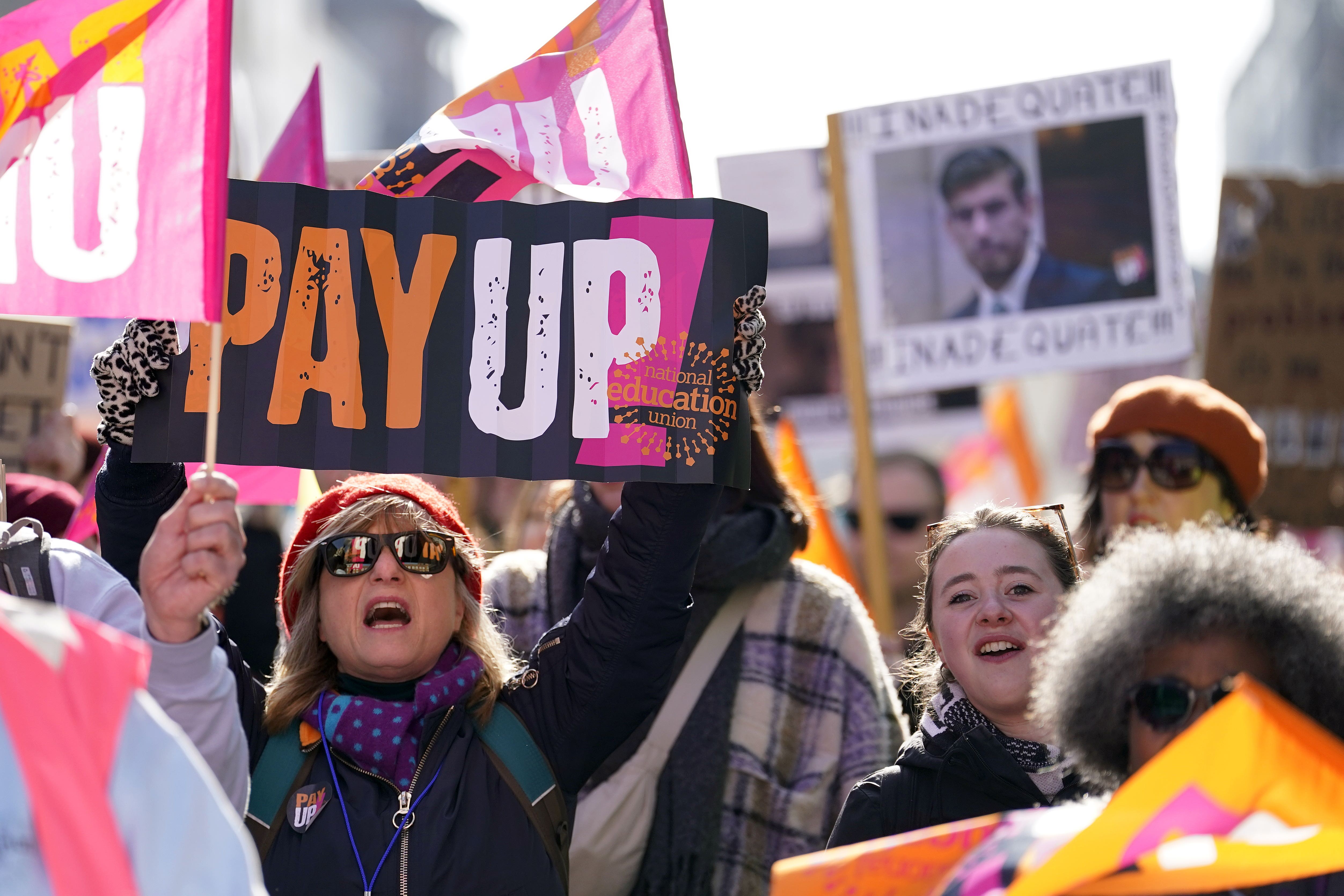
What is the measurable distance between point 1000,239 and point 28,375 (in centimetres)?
318

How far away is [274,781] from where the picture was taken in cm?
231

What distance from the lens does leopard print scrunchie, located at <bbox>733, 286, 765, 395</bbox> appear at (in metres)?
2.41

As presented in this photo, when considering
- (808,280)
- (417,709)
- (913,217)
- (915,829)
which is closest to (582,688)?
(417,709)

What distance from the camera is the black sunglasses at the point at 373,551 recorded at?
2477 millimetres

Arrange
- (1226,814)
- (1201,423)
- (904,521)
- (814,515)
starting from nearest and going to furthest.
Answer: (1226,814) < (1201,423) < (814,515) < (904,521)

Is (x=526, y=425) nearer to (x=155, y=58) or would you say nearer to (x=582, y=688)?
(x=582, y=688)

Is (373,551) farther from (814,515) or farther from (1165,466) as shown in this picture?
(1165,466)

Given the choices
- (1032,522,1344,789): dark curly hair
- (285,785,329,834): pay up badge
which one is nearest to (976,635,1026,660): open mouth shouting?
(1032,522,1344,789): dark curly hair

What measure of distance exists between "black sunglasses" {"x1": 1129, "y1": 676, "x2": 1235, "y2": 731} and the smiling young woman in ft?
1.62

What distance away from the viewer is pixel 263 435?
7.77ft

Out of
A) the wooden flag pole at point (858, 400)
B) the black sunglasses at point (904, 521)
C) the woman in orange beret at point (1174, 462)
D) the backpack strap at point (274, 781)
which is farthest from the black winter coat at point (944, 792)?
the black sunglasses at point (904, 521)

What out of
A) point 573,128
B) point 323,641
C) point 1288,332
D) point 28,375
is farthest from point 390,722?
point 1288,332

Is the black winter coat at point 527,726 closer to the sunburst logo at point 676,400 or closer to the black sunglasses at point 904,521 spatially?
the sunburst logo at point 676,400

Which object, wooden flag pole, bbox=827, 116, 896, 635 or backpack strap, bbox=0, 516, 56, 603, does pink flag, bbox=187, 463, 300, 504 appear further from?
wooden flag pole, bbox=827, 116, 896, 635
